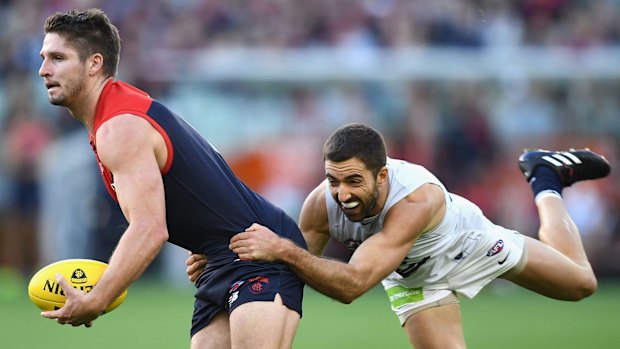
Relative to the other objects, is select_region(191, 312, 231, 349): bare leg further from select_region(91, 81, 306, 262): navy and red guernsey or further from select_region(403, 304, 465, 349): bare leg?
select_region(403, 304, 465, 349): bare leg

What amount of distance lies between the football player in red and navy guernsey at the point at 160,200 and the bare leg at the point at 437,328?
1388 mm

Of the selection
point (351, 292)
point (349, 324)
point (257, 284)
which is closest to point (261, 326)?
point (257, 284)

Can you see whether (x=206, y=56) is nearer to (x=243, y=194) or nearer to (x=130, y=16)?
(x=130, y=16)

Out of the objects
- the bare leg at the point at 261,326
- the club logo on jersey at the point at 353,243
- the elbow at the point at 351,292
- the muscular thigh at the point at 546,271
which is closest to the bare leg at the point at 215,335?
the bare leg at the point at 261,326

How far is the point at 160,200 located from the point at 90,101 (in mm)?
703

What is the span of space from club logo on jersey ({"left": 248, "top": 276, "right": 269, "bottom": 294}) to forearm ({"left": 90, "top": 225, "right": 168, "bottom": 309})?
0.65 meters

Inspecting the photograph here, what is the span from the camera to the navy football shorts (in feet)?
18.8

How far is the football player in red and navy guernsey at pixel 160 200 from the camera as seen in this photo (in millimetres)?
5289

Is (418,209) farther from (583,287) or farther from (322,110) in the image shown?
(322,110)

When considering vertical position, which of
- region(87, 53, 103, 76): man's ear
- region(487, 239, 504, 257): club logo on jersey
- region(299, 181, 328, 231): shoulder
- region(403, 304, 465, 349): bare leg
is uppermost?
region(87, 53, 103, 76): man's ear

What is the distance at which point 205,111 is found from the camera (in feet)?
52.6

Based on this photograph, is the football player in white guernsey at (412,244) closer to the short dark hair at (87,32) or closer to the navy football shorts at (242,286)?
the navy football shorts at (242,286)

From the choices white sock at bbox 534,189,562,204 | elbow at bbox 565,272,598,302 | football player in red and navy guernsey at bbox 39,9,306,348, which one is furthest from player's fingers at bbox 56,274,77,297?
white sock at bbox 534,189,562,204

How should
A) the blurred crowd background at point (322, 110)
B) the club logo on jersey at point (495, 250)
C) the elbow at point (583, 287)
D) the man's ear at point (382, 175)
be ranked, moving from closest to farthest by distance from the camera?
the man's ear at point (382, 175) < the club logo on jersey at point (495, 250) < the elbow at point (583, 287) < the blurred crowd background at point (322, 110)
